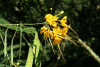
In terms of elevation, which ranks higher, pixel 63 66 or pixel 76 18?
pixel 76 18

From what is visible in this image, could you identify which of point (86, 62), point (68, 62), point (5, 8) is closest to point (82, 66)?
point (86, 62)

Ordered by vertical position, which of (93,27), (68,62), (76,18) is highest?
(76,18)

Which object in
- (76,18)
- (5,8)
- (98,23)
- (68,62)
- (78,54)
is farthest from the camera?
(68,62)

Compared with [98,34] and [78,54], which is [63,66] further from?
[98,34]

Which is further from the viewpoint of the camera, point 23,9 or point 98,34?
point 98,34

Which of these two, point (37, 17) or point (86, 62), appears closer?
point (37, 17)

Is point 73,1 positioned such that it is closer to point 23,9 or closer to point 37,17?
point 37,17

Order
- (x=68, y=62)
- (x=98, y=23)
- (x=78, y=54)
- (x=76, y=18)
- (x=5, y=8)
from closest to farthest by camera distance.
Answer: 1. (x=5, y=8)
2. (x=98, y=23)
3. (x=76, y=18)
4. (x=78, y=54)
5. (x=68, y=62)

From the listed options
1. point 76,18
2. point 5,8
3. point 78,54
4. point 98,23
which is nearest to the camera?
point 5,8

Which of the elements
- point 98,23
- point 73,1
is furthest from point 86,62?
point 73,1
